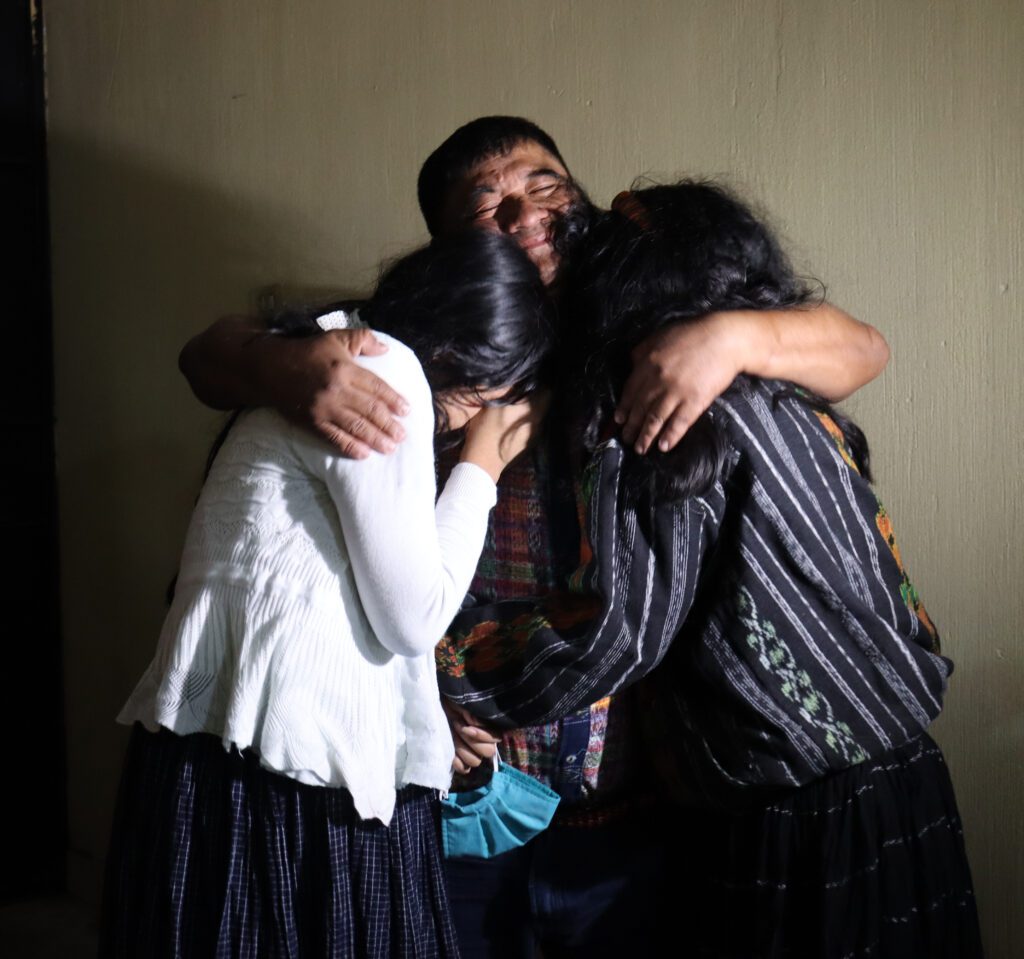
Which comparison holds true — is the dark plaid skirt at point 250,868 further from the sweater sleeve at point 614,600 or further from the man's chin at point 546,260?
the man's chin at point 546,260

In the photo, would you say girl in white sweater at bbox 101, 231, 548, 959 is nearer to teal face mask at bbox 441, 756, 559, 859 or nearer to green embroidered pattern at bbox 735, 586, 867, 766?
teal face mask at bbox 441, 756, 559, 859

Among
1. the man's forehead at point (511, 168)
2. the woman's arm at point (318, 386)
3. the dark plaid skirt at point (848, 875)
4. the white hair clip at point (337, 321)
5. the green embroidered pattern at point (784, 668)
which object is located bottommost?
the dark plaid skirt at point (848, 875)

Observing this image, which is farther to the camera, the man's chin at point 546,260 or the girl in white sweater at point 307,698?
the man's chin at point 546,260

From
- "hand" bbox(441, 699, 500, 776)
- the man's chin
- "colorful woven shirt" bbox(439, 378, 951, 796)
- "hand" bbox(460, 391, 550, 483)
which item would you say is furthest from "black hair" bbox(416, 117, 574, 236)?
"hand" bbox(441, 699, 500, 776)

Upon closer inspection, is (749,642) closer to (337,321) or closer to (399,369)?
(399,369)

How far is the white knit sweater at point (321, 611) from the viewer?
105 centimetres

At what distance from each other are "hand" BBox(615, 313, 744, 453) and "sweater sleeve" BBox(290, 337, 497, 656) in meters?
0.24

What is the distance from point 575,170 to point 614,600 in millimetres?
964

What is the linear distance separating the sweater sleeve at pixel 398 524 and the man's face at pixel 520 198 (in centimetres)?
37

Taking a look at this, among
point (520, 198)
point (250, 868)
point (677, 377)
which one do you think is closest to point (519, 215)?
point (520, 198)

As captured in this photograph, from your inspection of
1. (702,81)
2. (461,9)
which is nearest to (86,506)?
(461,9)

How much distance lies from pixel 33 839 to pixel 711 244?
2185mm

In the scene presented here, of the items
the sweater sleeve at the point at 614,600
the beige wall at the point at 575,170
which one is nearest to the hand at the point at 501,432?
the sweater sleeve at the point at 614,600

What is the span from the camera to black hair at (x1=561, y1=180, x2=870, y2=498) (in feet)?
3.99
